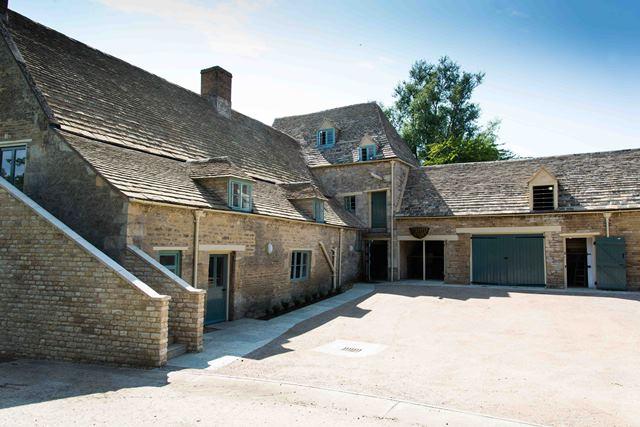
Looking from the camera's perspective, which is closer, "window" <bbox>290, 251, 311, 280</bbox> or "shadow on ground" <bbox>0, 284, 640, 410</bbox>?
"shadow on ground" <bbox>0, 284, 640, 410</bbox>

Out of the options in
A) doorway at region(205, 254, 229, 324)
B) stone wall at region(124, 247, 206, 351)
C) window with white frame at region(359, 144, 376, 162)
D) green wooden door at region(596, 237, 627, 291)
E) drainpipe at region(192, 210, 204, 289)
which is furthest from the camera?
window with white frame at region(359, 144, 376, 162)

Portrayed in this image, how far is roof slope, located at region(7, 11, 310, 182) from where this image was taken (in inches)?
497

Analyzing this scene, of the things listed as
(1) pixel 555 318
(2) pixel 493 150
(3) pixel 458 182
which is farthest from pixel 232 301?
(2) pixel 493 150

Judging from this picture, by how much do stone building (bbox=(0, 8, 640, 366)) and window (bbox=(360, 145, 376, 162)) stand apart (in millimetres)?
231

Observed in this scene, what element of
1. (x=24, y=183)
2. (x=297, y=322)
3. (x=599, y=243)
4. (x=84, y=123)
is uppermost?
(x=84, y=123)

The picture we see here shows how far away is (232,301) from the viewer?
45.1 ft

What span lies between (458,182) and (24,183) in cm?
1974

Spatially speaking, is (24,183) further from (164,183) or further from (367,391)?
(367,391)

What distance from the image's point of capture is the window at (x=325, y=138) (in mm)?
26906

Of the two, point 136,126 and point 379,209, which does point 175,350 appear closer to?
point 136,126

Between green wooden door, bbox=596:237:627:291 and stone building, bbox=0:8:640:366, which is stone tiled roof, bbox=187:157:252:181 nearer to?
stone building, bbox=0:8:640:366

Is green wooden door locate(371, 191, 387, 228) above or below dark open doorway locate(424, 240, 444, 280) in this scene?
above

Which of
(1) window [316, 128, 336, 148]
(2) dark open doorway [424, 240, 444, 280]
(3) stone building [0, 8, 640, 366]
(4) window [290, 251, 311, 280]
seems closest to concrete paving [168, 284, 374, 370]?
(3) stone building [0, 8, 640, 366]

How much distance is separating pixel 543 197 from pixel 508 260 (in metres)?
3.36
